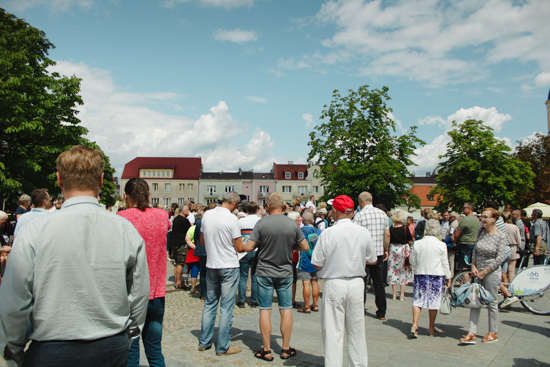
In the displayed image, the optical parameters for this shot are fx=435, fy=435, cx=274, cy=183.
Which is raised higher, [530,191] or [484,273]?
[530,191]

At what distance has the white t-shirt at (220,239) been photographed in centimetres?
585

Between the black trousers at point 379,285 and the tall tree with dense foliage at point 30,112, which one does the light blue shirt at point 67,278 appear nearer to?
the black trousers at point 379,285

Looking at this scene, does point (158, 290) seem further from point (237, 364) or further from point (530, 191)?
point (530, 191)

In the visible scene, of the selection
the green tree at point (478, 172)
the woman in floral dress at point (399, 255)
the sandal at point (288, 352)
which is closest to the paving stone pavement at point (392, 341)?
the sandal at point (288, 352)

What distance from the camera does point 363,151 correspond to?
109 feet

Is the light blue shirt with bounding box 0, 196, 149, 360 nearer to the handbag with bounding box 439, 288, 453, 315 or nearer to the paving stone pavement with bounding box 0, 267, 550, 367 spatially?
the paving stone pavement with bounding box 0, 267, 550, 367

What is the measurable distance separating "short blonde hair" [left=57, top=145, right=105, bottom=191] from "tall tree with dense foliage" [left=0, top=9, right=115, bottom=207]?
2371 centimetres

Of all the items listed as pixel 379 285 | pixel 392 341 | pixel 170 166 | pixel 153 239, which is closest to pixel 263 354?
pixel 392 341

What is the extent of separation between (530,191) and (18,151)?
42352 millimetres

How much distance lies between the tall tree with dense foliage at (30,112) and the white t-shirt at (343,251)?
2271 cm

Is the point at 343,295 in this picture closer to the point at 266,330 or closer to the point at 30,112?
the point at 266,330

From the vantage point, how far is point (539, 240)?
37.3 feet

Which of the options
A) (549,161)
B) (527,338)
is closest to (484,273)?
(527,338)

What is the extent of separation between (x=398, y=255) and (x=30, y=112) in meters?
24.0
